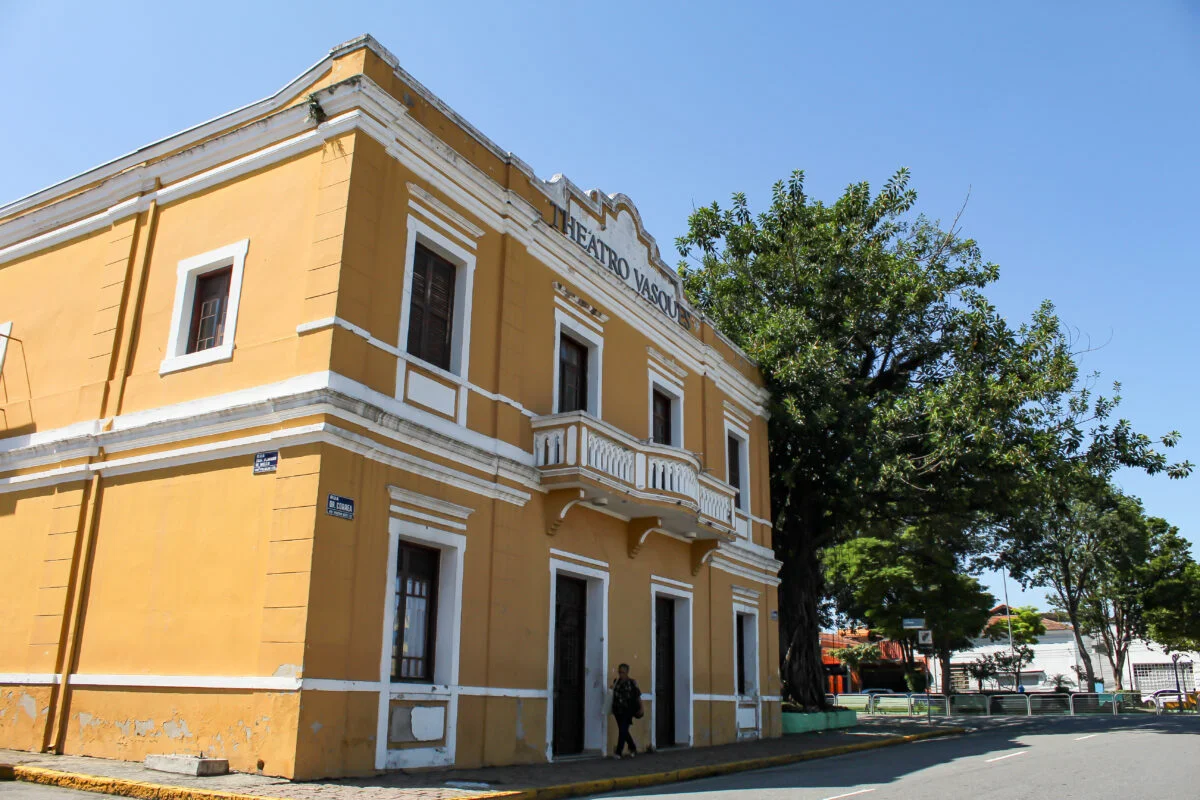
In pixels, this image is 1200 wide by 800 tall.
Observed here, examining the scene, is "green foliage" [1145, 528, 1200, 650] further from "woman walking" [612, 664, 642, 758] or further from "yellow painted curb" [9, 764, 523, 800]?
"yellow painted curb" [9, 764, 523, 800]

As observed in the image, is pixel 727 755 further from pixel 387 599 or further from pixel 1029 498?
pixel 1029 498

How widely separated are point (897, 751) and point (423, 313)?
11211 mm

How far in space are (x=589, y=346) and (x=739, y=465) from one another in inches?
244

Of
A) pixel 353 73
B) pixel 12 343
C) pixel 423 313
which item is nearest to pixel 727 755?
pixel 423 313

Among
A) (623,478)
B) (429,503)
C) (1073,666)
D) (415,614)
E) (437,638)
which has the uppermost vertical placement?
(623,478)

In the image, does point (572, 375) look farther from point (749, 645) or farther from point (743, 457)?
point (749, 645)

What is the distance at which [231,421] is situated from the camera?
419 inches

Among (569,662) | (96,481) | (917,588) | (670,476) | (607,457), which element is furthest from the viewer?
(917,588)

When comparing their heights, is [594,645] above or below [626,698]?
above

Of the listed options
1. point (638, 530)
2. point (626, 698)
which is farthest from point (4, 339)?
point (626, 698)

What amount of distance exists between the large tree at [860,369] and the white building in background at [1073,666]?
81.4ft

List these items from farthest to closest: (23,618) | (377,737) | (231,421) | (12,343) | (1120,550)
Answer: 1. (1120,550)
2. (12,343)
3. (23,618)
4. (231,421)
5. (377,737)

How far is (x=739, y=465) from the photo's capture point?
794 inches

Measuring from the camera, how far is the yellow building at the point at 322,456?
32.6ft
